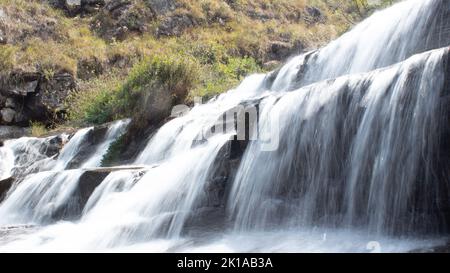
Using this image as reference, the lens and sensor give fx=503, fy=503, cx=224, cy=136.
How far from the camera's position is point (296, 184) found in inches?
207

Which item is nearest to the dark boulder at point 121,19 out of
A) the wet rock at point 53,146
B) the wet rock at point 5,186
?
the wet rock at point 53,146

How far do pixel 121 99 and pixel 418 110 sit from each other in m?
8.54

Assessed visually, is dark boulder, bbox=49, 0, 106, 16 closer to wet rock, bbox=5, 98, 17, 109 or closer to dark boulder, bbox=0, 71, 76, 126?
dark boulder, bbox=0, 71, 76, 126

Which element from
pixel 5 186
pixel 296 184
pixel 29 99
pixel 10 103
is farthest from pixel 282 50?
pixel 296 184

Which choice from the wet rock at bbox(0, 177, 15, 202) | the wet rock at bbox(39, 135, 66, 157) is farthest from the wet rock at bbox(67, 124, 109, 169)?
the wet rock at bbox(0, 177, 15, 202)

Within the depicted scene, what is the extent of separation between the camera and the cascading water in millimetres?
4328

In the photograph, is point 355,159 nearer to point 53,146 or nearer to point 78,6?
point 53,146

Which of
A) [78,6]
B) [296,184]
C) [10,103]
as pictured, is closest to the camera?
[296,184]

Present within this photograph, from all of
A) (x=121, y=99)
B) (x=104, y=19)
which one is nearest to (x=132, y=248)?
(x=121, y=99)

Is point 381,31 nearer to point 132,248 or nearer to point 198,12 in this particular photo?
point 132,248

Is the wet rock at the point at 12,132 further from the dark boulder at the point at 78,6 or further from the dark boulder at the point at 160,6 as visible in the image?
the dark boulder at the point at 160,6

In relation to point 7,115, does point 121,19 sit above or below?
above

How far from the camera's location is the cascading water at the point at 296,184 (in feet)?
14.2
